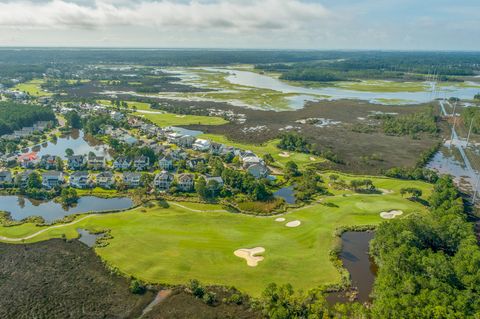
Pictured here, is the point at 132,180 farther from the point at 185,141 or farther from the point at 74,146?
the point at 74,146

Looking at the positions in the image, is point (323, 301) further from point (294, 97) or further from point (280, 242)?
point (294, 97)

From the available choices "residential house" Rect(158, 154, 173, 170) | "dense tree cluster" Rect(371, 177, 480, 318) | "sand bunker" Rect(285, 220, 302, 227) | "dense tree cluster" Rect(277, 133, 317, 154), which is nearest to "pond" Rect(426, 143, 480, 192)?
"dense tree cluster" Rect(277, 133, 317, 154)

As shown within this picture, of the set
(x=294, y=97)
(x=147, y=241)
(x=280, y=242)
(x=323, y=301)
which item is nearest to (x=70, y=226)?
(x=147, y=241)

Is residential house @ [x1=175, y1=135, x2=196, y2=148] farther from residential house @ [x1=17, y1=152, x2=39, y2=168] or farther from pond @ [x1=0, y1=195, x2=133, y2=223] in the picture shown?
residential house @ [x1=17, y1=152, x2=39, y2=168]

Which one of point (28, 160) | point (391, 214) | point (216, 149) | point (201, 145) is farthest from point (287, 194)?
point (28, 160)

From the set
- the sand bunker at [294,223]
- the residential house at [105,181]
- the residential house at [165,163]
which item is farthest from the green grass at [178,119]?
the sand bunker at [294,223]

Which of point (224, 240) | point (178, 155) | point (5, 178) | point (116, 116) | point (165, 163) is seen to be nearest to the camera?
point (224, 240)

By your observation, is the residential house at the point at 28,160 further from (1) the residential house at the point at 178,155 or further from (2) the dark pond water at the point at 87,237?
(2) the dark pond water at the point at 87,237
